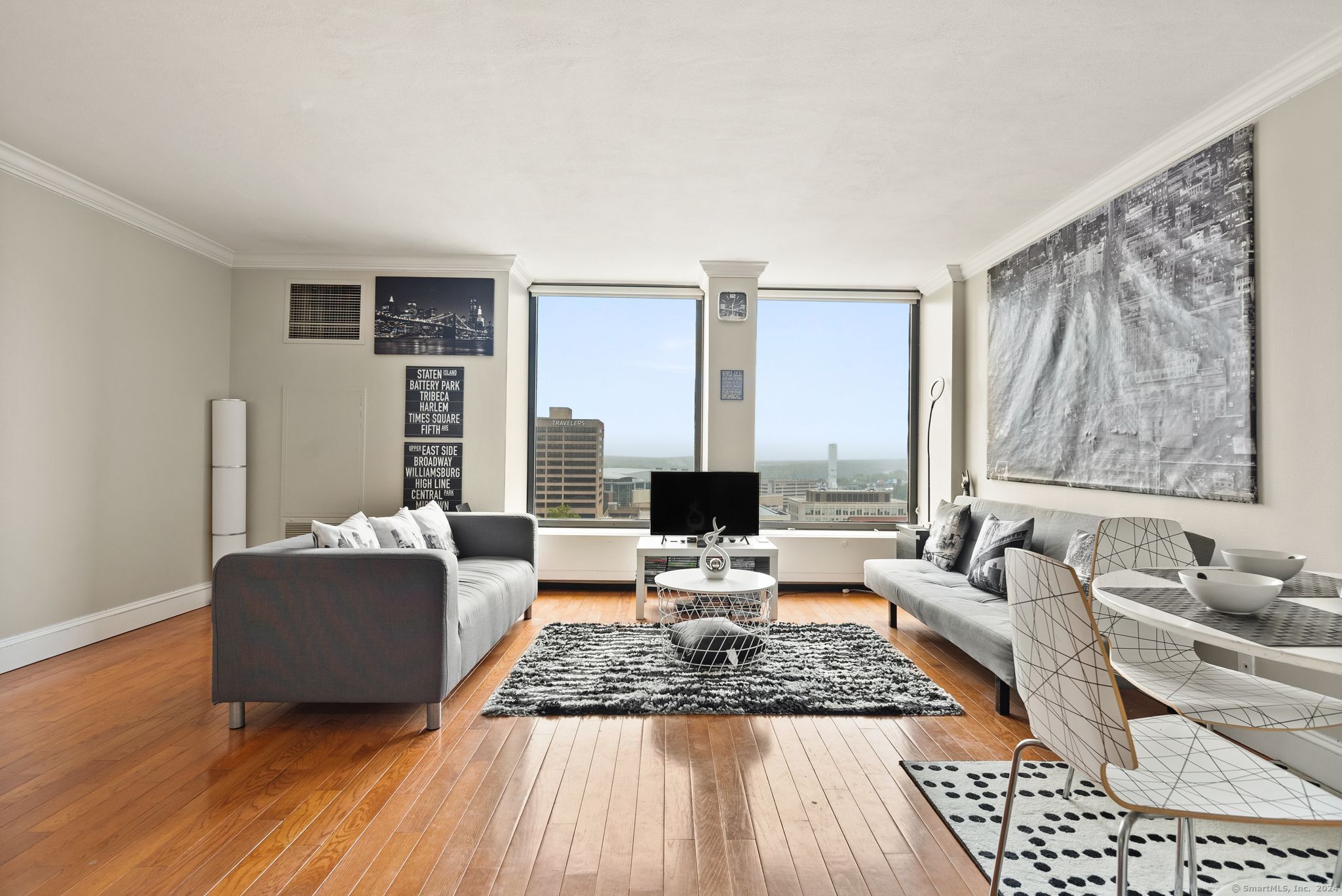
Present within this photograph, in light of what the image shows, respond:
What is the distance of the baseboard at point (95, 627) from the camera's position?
11.9ft

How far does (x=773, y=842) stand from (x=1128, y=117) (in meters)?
3.20

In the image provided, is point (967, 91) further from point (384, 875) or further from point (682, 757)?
point (384, 875)

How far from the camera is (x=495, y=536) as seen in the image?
470cm

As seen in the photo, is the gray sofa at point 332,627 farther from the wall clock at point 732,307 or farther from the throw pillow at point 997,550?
the wall clock at point 732,307

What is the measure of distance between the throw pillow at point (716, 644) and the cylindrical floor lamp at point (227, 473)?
3.49 metres

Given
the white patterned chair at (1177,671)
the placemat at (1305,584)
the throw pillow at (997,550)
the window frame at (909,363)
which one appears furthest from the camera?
the window frame at (909,363)

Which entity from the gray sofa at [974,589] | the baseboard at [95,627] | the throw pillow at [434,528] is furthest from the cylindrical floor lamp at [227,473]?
the gray sofa at [974,589]

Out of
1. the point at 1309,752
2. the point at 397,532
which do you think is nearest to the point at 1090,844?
the point at 1309,752

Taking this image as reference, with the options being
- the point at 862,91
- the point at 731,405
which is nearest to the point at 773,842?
the point at 862,91

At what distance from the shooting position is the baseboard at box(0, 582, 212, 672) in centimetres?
363

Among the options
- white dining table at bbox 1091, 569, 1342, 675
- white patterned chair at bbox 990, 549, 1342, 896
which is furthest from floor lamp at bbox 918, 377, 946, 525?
white patterned chair at bbox 990, 549, 1342, 896

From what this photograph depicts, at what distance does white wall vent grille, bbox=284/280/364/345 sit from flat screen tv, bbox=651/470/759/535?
256 centimetres

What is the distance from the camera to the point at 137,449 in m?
4.44

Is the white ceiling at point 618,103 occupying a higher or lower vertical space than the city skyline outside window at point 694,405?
higher
